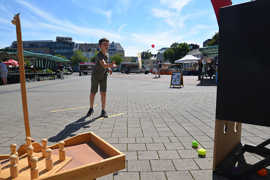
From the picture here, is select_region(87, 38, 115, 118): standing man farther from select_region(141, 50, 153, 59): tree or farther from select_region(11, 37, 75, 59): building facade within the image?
select_region(11, 37, 75, 59): building facade

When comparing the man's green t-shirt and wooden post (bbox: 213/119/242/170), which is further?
the man's green t-shirt

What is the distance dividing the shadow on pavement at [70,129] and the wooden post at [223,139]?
2.38 m

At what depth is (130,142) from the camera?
2662 millimetres

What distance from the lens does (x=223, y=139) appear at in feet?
6.15

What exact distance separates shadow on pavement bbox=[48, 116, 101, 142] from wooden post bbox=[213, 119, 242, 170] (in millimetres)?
2376

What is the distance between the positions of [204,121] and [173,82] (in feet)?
26.1

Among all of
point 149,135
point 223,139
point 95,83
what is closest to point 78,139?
point 149,135

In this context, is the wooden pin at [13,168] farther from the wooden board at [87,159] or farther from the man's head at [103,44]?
the man's head at [103,44]

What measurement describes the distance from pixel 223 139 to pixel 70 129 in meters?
2.74

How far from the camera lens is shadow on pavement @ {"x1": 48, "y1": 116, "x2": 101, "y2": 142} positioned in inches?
111

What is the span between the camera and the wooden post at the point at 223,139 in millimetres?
1763

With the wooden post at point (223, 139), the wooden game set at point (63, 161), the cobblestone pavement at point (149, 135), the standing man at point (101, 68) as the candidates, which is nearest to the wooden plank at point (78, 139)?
the wooden game set at point (63, 161)

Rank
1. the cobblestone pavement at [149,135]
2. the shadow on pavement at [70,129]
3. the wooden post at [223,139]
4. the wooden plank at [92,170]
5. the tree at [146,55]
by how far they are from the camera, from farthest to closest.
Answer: the tree at [146,55]
the shadow on pavement at [70,129]
the cobblestone pavement at [149,135]
the wooden post at [223,139]
the wooden plank at [92,170]

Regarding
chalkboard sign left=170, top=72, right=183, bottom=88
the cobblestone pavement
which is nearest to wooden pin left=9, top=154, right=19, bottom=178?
the cobblestone pavement
